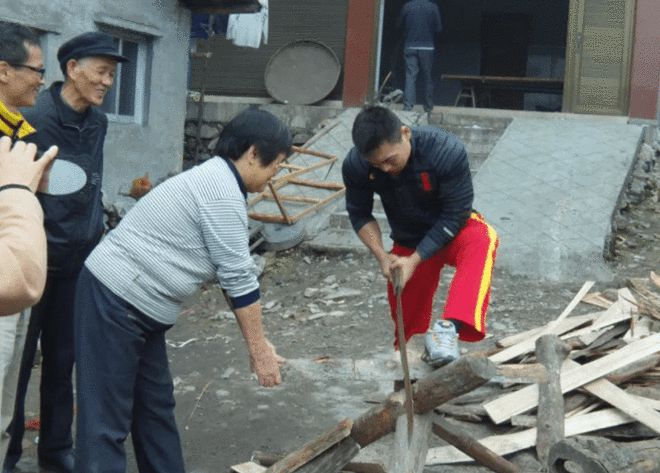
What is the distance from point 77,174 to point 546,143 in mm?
10696

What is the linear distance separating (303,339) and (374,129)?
12.2 feet

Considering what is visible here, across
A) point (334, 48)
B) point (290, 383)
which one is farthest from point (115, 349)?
point (334, 48)

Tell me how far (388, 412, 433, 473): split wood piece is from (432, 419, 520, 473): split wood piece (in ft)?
0.80

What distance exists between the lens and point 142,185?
10266 millimetres

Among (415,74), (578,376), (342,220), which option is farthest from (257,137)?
(415,74)

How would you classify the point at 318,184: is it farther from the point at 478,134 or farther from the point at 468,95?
the point at 468,95

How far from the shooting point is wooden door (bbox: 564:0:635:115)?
14.2m

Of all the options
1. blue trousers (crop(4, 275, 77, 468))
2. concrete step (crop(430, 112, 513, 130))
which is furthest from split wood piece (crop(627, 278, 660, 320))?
concrete step (crop(430, 112, 513, 130))

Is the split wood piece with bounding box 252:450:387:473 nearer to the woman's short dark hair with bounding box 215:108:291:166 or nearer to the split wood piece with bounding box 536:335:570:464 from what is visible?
the split wood piece with bounding box 536:335:570:464

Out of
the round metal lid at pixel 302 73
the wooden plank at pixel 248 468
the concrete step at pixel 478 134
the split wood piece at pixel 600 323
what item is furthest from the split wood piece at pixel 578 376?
the round metal lid at pixel 302 73

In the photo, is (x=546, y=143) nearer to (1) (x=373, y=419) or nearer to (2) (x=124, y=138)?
(2) (x=124, y=138)

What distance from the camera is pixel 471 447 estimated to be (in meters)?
4.23

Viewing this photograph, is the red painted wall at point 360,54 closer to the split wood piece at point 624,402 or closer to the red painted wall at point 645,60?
the red painted wall at point 645,60

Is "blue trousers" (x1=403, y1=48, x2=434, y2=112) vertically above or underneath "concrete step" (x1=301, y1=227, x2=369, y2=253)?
above
